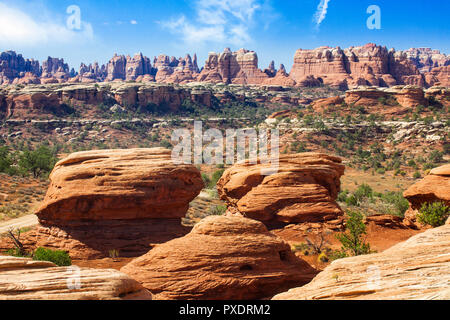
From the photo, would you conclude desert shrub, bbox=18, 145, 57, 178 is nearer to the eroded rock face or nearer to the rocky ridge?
the rocky ridge

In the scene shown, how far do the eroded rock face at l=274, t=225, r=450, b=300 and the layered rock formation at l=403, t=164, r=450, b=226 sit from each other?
12.7m

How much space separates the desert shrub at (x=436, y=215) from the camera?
18.9 m

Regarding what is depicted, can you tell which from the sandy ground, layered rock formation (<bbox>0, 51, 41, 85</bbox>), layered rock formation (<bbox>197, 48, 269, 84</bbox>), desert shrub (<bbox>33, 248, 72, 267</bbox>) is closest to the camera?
desert shrub (<bbox>33, 248, 72, 267</bbox>)

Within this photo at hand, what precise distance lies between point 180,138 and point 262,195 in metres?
56.5

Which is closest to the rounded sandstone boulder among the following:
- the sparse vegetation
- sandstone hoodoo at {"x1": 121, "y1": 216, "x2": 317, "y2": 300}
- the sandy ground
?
the sandy ground

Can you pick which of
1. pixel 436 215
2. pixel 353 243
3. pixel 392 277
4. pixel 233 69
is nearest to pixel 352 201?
pixel 436 215

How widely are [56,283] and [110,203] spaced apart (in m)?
10.0

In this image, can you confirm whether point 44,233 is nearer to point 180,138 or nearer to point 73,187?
point 73,187

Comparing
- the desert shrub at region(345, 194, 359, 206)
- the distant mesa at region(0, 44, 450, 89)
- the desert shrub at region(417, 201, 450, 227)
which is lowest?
the desert shrub at region(345, 194, 359, 206)

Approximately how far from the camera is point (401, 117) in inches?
2611

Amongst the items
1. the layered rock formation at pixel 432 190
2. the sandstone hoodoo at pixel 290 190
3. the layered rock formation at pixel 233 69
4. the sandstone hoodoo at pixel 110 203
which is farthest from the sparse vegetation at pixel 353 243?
the layered rock formation at pixel 233 69

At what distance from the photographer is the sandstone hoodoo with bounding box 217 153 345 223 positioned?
68.4 ft

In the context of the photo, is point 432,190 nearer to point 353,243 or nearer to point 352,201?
point 353,243
